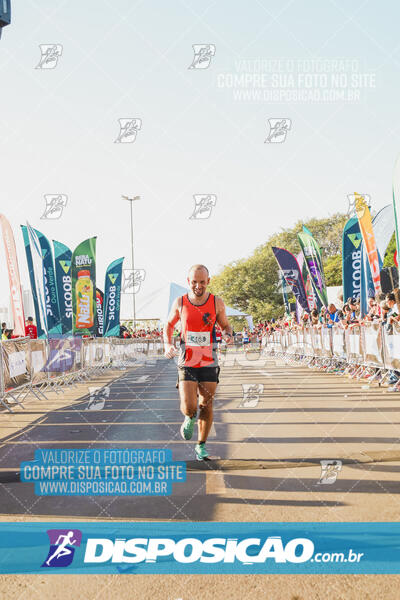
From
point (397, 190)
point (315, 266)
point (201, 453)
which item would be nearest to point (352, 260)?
point (315, 266)

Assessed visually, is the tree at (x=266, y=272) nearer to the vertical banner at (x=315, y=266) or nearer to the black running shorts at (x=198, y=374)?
the vertical banner at (x=315, y=266)

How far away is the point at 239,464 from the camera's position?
20.1 feet

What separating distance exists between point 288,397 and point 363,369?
434 cm

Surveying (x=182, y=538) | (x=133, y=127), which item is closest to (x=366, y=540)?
(x=182, y=538)

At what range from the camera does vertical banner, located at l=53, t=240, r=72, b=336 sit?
20516 mm

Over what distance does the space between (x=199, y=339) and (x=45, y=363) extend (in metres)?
8.75

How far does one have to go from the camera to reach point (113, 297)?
28.8m

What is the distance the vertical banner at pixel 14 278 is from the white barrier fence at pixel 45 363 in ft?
3.17

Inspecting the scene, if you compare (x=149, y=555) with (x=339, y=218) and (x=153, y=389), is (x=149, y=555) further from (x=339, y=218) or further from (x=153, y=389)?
(x=339, y=218)

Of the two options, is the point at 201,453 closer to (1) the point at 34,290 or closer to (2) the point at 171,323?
(2) the point at 171,323

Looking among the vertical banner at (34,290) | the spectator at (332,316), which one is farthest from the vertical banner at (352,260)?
the vertical banner at (34,290)

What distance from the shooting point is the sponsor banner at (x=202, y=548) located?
11.4 feet

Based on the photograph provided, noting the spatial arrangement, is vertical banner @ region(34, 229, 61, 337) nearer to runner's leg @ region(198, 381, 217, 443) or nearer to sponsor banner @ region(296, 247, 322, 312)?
sponsor banner @ region(296, 247, 322, 312)

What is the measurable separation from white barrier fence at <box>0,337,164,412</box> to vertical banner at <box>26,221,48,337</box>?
0.99m
